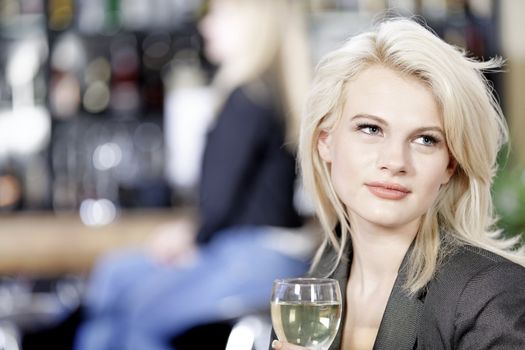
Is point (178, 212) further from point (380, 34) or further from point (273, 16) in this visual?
point (380, 34)

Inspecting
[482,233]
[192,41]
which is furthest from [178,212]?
[482,233]

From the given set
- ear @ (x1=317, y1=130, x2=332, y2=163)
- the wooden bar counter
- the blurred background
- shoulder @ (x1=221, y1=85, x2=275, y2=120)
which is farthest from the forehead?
the blurred background

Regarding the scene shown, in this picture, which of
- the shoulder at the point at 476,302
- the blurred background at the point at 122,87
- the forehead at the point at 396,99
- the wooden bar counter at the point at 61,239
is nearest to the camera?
the shoulder at the point at 476,302

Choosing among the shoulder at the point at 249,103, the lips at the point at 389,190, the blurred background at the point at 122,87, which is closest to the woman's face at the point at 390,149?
the lips at the point at 389,190

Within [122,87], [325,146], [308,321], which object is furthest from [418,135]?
[122,87]

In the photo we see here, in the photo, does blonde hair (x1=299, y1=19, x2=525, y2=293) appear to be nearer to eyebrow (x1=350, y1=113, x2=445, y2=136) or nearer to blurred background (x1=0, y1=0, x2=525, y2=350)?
eyebrow (x1=350, y1=113, x2=445, y2=136)

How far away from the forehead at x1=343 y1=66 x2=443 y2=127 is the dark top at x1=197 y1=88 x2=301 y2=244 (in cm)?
230

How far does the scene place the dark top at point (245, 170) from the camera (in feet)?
13.0

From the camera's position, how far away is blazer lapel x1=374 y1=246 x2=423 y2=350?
1625mm

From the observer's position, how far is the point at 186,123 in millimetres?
5836

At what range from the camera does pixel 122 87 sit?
19.6 ft

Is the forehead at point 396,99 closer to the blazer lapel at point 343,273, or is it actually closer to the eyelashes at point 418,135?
the eyelashes at point 418,135

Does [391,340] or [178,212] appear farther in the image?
[178,212]

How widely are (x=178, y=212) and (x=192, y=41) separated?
944 mm
